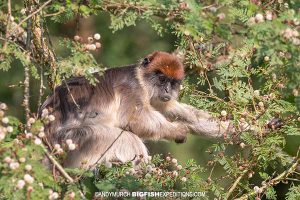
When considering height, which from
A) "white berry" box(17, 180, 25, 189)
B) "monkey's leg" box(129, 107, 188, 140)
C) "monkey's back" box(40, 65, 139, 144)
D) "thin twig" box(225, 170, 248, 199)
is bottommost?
"thin twig" box(225, 170, 248, 199)

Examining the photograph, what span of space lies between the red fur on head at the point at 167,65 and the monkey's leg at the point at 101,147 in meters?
0.99

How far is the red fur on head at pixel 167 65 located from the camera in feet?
25.9

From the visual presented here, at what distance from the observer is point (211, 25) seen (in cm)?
438

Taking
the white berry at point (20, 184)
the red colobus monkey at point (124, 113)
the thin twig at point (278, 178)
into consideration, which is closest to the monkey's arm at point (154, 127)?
the red colobus monkey at point (124, 113)

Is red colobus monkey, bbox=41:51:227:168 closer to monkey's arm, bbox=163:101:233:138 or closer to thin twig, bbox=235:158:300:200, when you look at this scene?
monkey's arm, bbox=163:101:233:138

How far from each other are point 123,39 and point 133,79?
5.25m

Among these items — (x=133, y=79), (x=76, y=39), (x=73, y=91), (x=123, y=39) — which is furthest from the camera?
(x=123, y=39)

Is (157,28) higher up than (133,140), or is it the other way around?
(157,28)

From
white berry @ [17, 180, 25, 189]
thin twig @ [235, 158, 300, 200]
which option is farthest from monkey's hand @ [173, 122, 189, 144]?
white berry @ [17, 180, 25, 189]

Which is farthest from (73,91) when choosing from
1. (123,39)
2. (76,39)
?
(123,39)

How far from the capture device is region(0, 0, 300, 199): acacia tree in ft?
14.1

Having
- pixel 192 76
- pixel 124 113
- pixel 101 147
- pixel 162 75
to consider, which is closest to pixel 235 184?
pixel 101 147

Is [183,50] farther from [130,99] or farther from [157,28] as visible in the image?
[157,28]

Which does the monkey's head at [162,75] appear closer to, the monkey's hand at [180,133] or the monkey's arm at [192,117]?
the monkey's arm at [192,117]
